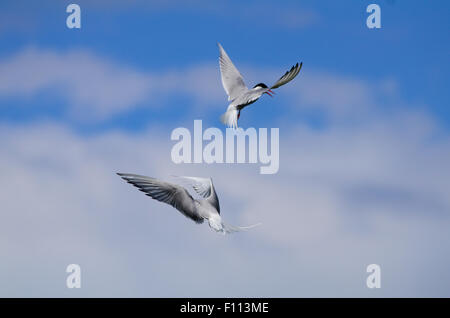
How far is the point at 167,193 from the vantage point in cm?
859

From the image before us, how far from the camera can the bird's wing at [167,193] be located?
830 centimetres

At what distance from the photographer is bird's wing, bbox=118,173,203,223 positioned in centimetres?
830

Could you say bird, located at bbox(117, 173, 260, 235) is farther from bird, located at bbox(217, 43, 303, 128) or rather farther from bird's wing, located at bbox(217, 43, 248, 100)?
bird's wing, located at bbox(217, 43, 248, 100)

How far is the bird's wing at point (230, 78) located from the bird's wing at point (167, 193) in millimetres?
3005

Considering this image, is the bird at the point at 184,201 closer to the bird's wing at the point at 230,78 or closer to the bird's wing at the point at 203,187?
the bird's wing at the point at 203,187

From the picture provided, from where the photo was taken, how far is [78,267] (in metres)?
10.2

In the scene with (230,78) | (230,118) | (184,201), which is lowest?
(184,201)

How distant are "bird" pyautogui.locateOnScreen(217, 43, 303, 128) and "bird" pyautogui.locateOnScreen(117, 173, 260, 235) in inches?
69.7

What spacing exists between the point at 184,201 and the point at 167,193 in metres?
0.30

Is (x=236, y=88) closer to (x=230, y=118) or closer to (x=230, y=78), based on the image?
(x=230, y=78)

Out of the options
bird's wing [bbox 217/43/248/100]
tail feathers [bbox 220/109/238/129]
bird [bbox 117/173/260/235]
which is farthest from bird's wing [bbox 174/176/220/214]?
bird's wing [bbox 217/43/248/100]

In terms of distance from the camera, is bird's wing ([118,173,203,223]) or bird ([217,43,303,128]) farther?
Result: bird ([217,43,303,128])

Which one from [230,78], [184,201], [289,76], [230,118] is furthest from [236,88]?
[184,201]

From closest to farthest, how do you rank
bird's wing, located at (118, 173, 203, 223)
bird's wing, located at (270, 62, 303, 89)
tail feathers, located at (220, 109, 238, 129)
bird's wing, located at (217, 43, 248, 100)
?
bird's wing, located at (118, 173, 203, 223) < bird's wing, located at (270, 62, 303, 89) < tail feathers, located at (220, 109, 238, 129) < bird's wing, located at (217, 43, 248, 100)
